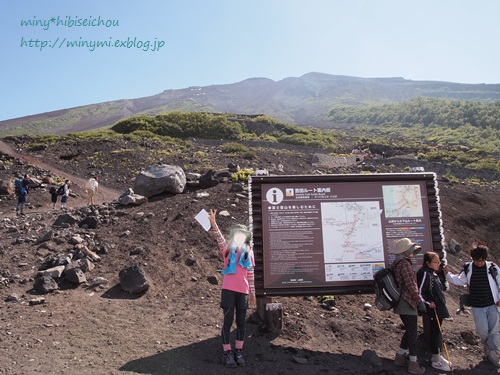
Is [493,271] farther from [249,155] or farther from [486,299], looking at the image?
[249,155]

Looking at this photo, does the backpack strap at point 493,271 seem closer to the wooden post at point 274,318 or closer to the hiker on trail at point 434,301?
the hiker on trail at point 434,301

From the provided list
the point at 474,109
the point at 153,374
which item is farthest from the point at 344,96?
the point at 153,374

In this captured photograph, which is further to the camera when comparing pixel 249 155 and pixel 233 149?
pixel 233 149

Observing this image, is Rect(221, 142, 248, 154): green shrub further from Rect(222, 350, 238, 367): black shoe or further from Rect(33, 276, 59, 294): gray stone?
Rect(222, 350, 238, 367): black shoe

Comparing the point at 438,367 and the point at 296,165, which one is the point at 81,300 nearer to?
the point at 438,367

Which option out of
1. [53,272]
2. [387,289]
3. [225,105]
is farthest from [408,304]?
[225,105]

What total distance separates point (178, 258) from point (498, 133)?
219 ft

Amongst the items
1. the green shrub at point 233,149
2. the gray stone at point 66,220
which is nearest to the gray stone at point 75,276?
the gray stone at point 66,220

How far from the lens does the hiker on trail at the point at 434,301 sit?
5203mm

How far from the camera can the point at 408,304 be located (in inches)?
196

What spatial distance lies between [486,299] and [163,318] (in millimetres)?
4147

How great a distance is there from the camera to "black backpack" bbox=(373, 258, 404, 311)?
197 inches

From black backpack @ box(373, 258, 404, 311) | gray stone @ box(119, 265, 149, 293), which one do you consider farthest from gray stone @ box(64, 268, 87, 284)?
black backpack @ box(373, 258, 404, 311)

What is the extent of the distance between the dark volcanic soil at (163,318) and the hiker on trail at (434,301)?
18cm
